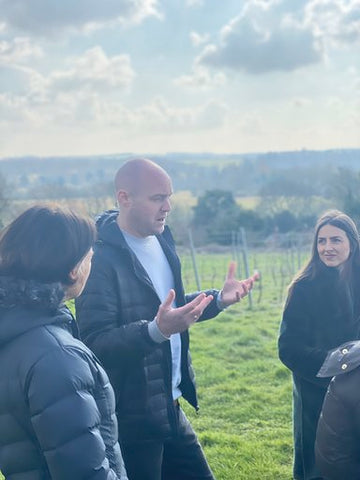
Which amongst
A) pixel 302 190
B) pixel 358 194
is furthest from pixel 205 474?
pixel 302 190

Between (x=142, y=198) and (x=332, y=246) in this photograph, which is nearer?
(x=142, y=198)

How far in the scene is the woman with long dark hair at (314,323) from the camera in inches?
144

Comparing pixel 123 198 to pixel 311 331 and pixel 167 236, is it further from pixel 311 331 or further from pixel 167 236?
pixel 311 331

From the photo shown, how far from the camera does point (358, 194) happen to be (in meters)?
34.0

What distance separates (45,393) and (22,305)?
0.29 meters

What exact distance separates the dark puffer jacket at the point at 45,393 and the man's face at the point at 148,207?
1.23m

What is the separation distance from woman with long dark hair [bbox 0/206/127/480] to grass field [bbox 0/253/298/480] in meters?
3.15

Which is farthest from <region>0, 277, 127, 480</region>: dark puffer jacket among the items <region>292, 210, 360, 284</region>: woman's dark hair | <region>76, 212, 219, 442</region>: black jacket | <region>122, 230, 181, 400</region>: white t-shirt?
<region>292, 210, 360, 284</region>: woman's dark hair

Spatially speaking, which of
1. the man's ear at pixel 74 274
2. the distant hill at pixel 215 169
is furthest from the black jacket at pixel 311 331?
the distant hill at pixel 215 169

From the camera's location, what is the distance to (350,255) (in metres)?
3.86

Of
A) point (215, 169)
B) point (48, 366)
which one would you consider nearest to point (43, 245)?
point (48, 366)

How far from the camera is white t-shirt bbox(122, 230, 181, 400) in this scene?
10.3 ft

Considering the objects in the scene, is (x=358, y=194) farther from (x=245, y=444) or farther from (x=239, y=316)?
(x=245, y=444)

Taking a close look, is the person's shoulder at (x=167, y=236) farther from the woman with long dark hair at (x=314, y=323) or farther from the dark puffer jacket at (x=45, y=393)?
the dark puffer jacket at (x=45, y=393)
